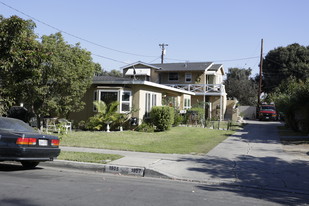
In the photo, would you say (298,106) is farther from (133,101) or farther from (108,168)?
(108,168)

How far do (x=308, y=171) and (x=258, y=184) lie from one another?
2254mm

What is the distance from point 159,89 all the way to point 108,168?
1372cm

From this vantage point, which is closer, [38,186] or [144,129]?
[38,186]

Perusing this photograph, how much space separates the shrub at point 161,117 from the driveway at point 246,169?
6.88 m

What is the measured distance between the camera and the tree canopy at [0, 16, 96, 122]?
11281 millimetres

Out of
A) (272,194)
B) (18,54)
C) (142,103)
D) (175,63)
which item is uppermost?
(175,63)

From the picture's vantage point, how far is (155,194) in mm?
6570

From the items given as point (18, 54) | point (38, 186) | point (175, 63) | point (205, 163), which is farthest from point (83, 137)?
point (175, 63)

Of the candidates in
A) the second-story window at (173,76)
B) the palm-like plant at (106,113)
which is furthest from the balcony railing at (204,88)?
the palm-like plant at (106,113)

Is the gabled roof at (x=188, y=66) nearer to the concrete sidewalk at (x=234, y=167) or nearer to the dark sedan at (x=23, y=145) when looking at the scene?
the concrete sidewalk at (x=234, y=167)

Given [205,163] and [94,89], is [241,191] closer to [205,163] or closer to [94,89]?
[205,163]

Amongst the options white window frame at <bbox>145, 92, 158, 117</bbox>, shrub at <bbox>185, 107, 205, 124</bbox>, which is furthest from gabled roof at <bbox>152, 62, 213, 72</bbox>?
white window frame at <bbox>145, 92, 158, 117</bbox>

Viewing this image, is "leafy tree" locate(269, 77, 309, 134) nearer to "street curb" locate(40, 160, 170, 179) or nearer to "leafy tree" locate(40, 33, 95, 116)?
"leafy tree" locate(40, 33, 95, 116)

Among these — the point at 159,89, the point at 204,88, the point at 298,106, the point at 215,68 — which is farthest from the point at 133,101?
the point at 215,68
